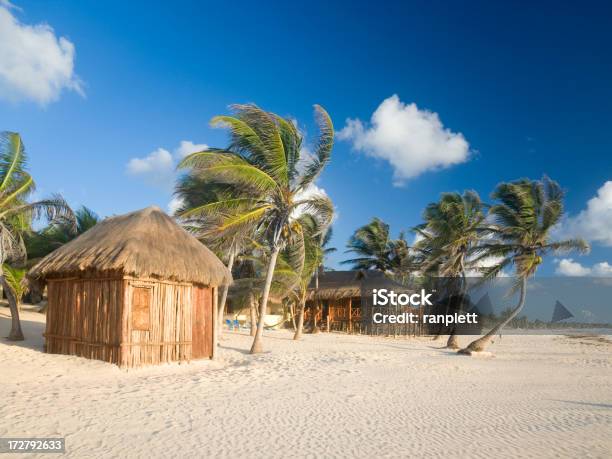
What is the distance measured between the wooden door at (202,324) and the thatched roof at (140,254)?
0.53m

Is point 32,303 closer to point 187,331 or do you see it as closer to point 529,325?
point 187,331

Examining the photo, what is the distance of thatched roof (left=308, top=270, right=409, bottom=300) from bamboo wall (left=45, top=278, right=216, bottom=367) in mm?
14495

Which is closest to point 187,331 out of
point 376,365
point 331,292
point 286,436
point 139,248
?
point 139,248

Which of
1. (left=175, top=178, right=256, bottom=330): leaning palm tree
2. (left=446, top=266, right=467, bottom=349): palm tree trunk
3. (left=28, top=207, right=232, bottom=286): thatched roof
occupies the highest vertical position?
(left=175, top=178, right=256, bottom=330): leaning palm tree

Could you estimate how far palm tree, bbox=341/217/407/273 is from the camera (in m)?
28.5

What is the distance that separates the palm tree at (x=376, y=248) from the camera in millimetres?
28516

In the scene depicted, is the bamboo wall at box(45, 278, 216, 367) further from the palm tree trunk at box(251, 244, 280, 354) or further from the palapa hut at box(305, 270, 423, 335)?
the palapa hut at box(305, 270, 423, 335)

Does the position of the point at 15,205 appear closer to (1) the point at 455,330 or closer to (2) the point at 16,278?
(2) the point at 16,278

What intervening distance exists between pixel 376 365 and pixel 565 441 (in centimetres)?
671

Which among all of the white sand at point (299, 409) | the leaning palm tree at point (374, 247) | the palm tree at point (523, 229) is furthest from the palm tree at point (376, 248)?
the white sand at point (299, 409)

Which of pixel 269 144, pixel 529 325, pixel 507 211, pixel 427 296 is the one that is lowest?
pixel 529 325

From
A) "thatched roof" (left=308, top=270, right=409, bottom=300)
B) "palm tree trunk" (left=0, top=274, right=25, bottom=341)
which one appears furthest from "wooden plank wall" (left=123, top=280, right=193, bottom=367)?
"thatched roof" (left=308, top=270, right=409, bottom=300)

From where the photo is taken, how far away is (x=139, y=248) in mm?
9523

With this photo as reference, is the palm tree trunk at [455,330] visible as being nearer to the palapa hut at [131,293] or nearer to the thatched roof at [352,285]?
the thatched roof at [352,285]
